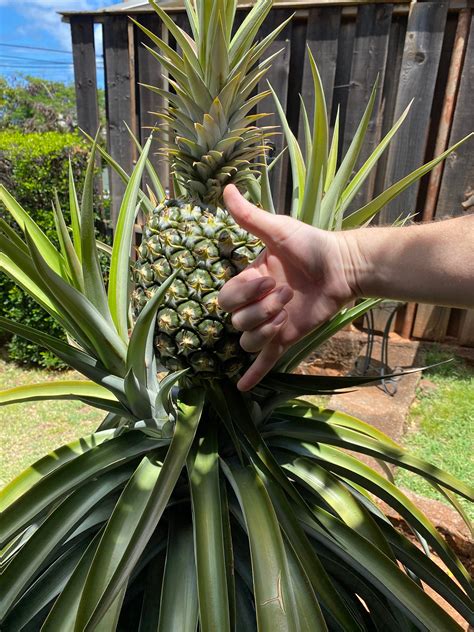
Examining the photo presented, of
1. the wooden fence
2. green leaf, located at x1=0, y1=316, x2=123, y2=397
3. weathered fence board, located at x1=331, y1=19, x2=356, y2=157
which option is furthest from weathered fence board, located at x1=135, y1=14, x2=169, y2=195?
green leaf, located at x1=0, y1=316, x2=123, y2=397

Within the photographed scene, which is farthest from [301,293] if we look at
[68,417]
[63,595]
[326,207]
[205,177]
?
[68,417]

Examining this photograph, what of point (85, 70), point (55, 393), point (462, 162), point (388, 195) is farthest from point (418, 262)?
point (85, 70)

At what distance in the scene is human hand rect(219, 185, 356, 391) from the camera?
3.76 feet

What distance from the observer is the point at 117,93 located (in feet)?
15.0

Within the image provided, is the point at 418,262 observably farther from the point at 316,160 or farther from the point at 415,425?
the point at 415,425

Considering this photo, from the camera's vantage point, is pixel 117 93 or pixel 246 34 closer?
pixel 246 34

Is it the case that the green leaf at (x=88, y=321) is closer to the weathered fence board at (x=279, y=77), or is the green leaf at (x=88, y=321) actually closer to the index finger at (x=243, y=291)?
the index finger at (x=243, y=291)

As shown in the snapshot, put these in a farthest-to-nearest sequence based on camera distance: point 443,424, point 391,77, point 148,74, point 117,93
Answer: point 117,93 < point 148,74 < point 391,77 < point 443,424

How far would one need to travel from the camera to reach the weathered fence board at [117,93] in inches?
174

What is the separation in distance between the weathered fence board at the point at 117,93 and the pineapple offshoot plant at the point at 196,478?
11.6 ft

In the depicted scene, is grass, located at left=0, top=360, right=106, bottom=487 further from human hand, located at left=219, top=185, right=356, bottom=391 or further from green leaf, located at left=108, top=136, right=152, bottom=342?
human hand, located at left=219, top=185, right=356, bottom=391

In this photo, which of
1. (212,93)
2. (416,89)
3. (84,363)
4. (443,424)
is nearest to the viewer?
(84,363)

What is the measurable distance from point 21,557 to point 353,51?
13.8 feet

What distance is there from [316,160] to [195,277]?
43 centimetres
